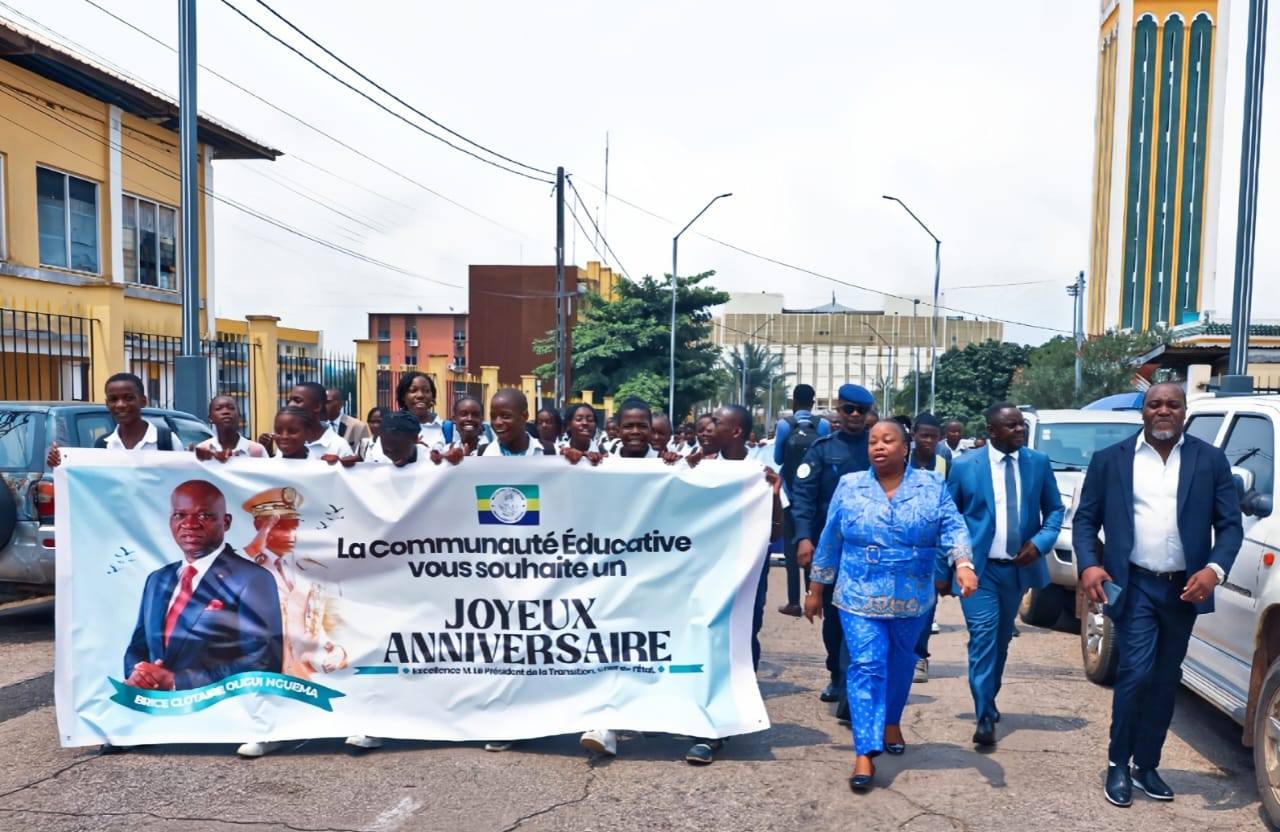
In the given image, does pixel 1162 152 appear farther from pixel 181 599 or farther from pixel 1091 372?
pixel 181 599

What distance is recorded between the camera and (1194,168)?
54531 millimetres

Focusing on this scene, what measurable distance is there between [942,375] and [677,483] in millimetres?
60513

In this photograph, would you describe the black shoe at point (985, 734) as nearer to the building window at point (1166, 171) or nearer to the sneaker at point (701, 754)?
the sneaker at point (701, 754)

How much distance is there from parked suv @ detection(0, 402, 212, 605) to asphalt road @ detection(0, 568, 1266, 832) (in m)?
1.77

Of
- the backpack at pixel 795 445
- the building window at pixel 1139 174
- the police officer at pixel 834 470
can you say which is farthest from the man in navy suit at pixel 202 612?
the building window at pixel 1139 174

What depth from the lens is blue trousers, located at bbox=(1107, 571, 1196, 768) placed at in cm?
509

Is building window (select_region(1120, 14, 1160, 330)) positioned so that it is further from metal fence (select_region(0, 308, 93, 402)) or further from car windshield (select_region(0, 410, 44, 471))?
car windshield (select_region(0, 410, 44, 471))

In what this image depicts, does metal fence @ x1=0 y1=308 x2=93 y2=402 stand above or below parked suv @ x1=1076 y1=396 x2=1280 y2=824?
above

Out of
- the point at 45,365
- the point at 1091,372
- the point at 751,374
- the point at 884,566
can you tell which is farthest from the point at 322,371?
the point at 751,374

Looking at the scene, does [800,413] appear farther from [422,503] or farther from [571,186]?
[571,186]

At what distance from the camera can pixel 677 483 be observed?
231 inches

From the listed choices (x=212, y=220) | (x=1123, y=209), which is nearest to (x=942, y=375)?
(x=1123, y=209)

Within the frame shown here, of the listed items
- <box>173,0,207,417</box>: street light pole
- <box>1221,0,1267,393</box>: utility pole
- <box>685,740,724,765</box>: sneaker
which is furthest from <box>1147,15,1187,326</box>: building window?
<box>685,740,724,765</box>: sneaker

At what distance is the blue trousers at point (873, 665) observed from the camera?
5.27 m
